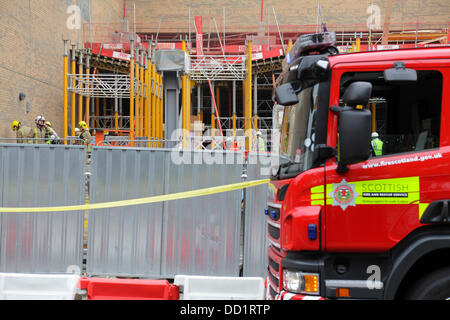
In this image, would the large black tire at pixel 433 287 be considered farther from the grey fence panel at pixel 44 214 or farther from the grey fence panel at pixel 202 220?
the grey fence panel at pixel 44 214

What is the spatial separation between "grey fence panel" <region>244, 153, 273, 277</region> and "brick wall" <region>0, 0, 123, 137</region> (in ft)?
53.1

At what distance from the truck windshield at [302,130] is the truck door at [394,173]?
0.51 feet

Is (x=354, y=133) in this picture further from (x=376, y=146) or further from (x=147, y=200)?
(x=147, y=200)

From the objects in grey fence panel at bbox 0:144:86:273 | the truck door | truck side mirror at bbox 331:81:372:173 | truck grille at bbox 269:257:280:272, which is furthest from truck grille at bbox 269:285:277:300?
grey fence panel at bbox 0:144:86:273

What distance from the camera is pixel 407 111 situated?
358 cm

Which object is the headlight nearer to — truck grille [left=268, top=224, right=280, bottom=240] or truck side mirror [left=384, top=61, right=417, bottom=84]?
truck grille [left=268, top=224, right=280, bottom=240]

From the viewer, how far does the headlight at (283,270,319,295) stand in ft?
11.3

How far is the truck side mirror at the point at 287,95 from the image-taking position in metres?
3.71

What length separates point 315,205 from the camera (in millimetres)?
3467

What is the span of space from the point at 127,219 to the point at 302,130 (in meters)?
2.85

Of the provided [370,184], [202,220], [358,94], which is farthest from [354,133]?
[202,220]
